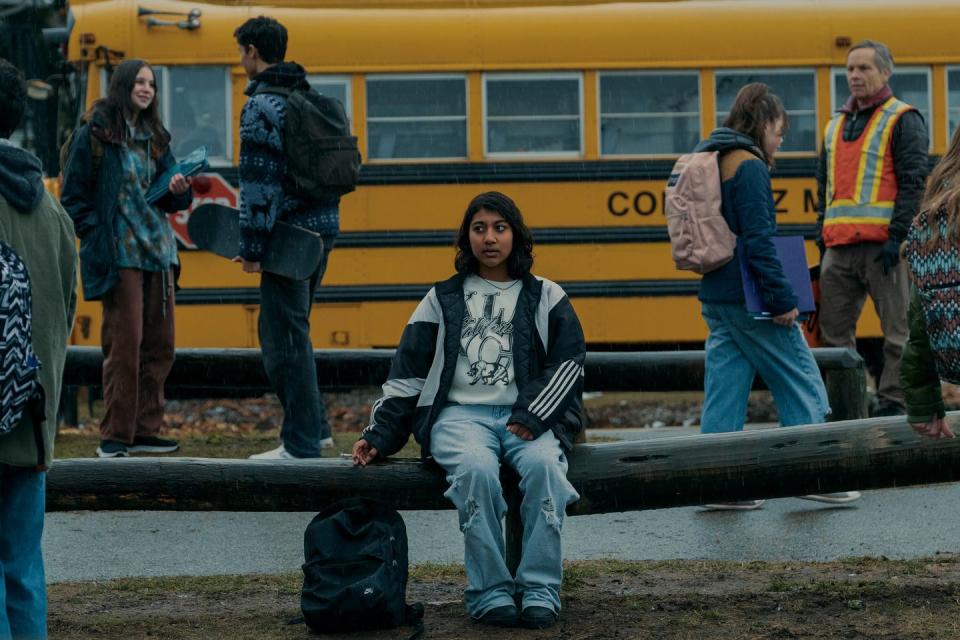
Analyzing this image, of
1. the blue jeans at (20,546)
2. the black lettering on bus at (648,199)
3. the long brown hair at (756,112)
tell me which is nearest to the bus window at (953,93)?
the black lettering on bus at (648,199)

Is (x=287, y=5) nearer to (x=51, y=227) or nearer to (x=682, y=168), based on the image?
(x=682, y=168)

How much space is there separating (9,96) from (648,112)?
282 inches

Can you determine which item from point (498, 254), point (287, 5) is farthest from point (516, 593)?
point (287, 5)

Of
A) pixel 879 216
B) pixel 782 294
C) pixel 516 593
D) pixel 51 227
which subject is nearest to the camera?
pixel 51 227

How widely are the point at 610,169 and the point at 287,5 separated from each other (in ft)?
7.82

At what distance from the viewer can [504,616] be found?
4.56 m

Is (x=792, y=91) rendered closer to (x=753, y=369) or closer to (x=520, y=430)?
(x=753, y=369)

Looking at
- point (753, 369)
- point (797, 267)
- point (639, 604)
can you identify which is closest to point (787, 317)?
point (753, 369)

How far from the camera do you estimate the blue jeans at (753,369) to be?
6.21 meters

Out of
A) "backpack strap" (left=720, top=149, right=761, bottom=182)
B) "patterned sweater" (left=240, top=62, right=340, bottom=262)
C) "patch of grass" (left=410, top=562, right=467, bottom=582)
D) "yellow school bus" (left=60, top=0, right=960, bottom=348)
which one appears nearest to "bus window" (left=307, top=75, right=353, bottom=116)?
"yellow school bus" (left=60, top=0, right=960, bottom=348)

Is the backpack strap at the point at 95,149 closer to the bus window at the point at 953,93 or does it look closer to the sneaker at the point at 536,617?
the sneaker at the point at 536,617

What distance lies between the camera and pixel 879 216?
25.5ft

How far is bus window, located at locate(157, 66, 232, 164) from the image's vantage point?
34.7 feet

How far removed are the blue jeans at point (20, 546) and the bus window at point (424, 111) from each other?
6828 millimetres
